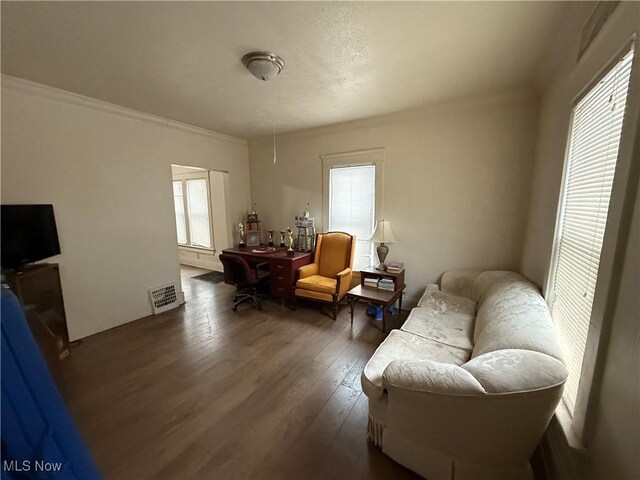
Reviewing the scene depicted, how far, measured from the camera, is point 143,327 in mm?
2887

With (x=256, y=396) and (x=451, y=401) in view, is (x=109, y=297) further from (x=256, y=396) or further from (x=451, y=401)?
(x=451, y=401)

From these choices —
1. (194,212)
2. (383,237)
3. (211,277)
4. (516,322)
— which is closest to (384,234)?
(383,237)

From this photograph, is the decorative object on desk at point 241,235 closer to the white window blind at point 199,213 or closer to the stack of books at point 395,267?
the white window blind at point 199,213

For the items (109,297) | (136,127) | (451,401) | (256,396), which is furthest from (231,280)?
(451,401)

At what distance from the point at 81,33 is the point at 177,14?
2.37ft

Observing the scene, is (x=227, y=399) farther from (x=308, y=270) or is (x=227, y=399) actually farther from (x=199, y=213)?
(x=199, y=213)

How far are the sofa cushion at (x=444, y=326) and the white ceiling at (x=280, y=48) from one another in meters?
2.14

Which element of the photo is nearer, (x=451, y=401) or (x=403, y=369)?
(x=451, y=401)

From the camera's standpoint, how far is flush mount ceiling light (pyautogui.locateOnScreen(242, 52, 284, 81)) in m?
1.83

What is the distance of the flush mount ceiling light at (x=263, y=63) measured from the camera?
1.83 m

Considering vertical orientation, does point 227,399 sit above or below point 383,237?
below

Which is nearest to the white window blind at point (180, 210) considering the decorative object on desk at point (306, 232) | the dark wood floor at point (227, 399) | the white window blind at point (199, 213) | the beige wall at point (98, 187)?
the white window blind at point (199, 213)

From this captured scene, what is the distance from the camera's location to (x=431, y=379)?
113 cm

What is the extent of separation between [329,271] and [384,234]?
97 centimetres
